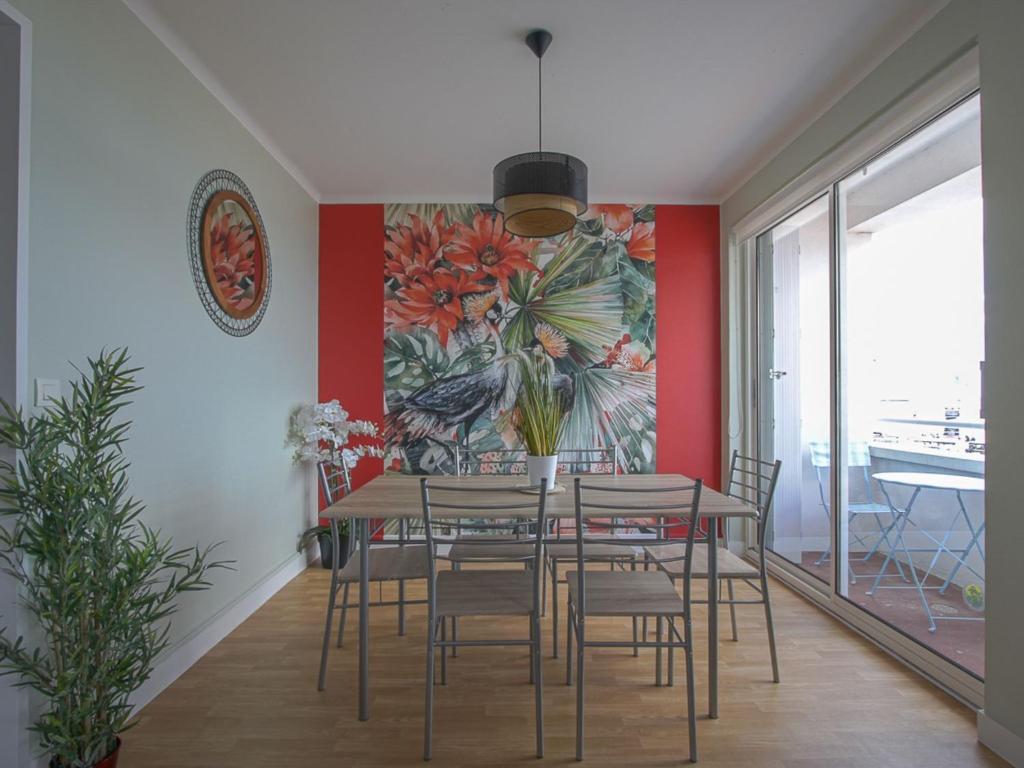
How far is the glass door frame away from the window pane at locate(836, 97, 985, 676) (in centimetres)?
3

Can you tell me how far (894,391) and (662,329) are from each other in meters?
1.85

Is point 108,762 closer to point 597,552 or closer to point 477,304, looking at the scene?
point 597,552

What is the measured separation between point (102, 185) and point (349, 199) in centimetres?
243

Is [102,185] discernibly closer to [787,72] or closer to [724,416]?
[787,72]

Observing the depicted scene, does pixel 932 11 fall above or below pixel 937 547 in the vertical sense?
above

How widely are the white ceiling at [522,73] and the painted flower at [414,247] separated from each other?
517 mm

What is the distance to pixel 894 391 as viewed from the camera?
2666mm

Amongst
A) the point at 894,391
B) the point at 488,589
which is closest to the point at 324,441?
the point at 488,589

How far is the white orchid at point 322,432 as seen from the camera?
3.75m

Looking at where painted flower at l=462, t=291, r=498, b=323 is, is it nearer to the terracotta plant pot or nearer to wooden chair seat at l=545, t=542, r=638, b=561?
wooden chair seat at l=545, t=542, r=638, b=561

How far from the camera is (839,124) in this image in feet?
9.41

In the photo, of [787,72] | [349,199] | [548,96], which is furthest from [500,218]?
[787,72]

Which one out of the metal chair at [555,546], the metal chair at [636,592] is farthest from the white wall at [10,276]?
the metal chair at [636,592]

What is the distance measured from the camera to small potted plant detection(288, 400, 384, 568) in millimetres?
3760
